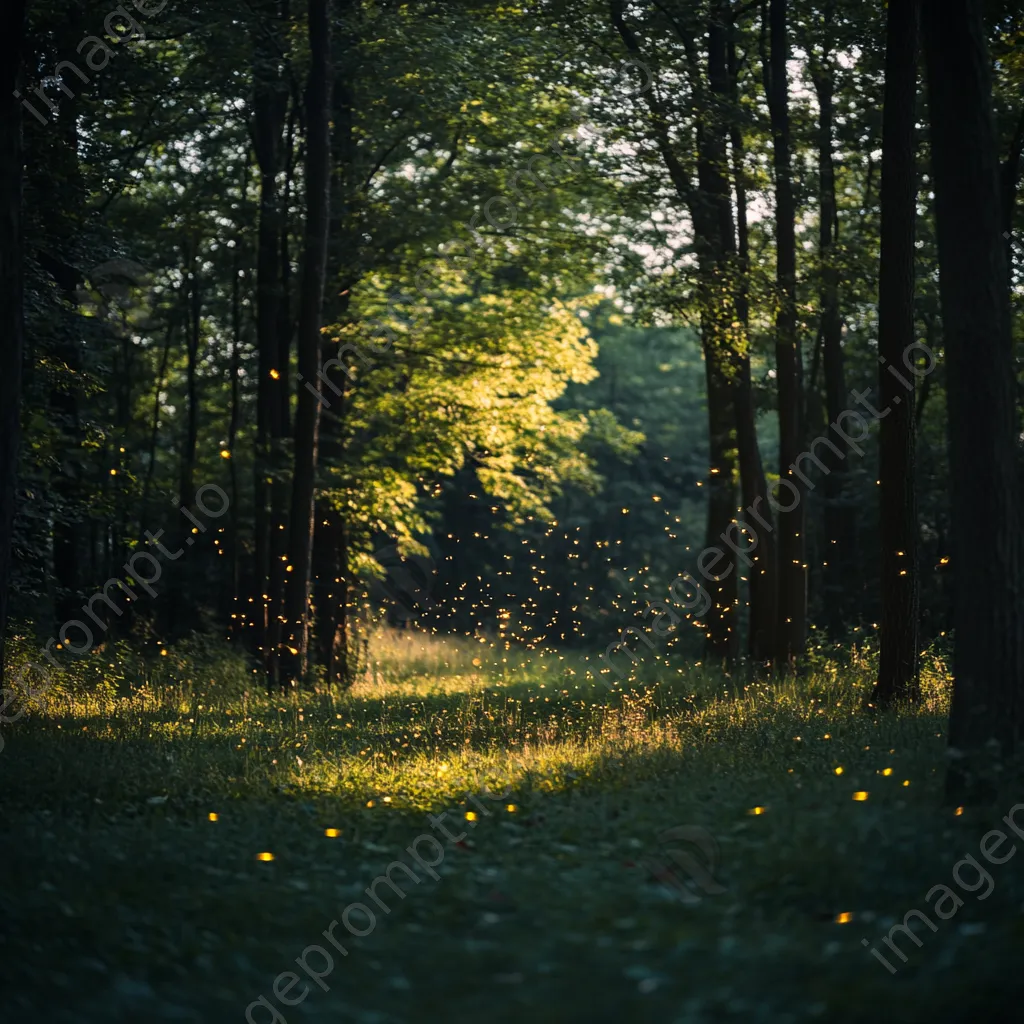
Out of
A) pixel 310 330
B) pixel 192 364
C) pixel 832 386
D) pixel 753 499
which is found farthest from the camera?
pixel 192 364

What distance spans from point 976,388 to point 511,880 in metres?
4.40

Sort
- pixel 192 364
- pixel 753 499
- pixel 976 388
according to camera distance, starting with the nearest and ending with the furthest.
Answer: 1. pixel 976 388
2. pixel 753 499
3. pixel 192 364

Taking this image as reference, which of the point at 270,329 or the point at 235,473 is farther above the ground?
the point at 270,329

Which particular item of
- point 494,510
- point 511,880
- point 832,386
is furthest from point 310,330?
point 511,880

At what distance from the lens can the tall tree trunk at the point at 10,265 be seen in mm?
9391

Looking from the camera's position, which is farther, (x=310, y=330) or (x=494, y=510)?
(x=494, y=510)

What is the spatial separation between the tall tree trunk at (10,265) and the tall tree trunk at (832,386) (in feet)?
37.9

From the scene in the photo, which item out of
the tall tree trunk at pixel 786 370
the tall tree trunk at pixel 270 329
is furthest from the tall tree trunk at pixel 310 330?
the tall tree trunk at pixel 786 370

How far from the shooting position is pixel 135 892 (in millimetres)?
6977

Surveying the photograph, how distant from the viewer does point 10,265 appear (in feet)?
31.8

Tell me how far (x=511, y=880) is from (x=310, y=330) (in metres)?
13.3

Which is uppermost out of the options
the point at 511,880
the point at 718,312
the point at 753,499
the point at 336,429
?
the point at 718,312

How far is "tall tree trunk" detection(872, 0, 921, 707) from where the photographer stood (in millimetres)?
12703

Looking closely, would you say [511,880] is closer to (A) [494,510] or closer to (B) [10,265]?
(B) [10,265]
